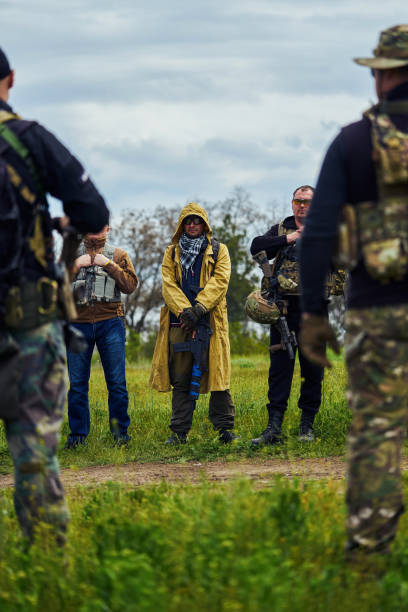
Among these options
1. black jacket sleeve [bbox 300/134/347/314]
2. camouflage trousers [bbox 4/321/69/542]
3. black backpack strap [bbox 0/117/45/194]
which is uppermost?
black backpack strap [bbox 0/117/45/194]

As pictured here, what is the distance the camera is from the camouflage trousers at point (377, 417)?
339 cm

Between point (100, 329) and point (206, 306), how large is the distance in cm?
116

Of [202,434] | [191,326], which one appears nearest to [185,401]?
[202,434]

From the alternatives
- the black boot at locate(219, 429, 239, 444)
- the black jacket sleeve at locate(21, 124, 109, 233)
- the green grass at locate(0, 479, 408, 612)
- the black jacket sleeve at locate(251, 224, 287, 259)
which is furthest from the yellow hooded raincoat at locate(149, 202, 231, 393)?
the black jacket sleeve at locate(21, 124, 109, 233)

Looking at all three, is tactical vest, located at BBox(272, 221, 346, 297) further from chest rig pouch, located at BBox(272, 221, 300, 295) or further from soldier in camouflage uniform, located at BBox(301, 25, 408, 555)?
soldier in camouflage uniform, located at BBox(301, 25, 408, 555)

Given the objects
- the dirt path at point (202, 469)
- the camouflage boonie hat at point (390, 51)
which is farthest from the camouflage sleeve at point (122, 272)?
the camouflage boonie hat at point (390, 51)

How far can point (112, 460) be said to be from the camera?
767 cm

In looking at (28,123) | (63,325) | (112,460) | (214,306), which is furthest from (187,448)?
(28,123)

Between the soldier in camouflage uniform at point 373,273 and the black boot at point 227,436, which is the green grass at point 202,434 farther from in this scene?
the soldier in camouflage uniform at point 373,273

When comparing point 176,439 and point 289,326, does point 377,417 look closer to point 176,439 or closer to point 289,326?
point 289,326

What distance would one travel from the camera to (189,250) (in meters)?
8.59

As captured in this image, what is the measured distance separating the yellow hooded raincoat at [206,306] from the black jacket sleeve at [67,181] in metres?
4.58

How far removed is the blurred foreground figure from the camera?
11.7ft

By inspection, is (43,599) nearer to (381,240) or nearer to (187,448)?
(381,240)
